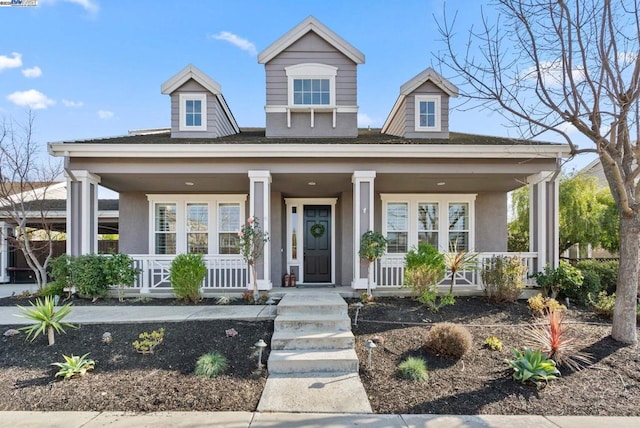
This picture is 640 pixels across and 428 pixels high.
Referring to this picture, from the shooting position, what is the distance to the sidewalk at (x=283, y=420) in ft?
10.5

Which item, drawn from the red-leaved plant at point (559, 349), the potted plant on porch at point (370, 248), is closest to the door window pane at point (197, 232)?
the potted plant on porch at point (370, 248)

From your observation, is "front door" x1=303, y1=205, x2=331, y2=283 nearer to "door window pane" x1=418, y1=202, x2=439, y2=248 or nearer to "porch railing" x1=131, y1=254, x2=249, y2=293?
"porch railing" x1=131, y1=254, x2=249, y2=293

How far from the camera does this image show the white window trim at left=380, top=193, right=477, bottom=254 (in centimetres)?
942

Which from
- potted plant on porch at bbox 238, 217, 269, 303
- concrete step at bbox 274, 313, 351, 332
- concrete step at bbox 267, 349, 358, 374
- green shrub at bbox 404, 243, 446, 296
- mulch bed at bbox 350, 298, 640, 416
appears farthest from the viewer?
potted plant on porch at bbox 238, 217, 269, 303

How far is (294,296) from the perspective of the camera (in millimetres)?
6711

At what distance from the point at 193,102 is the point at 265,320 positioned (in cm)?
631

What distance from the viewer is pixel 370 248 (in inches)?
270

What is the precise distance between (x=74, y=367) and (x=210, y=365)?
166 centimetres

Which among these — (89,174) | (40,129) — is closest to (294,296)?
(89,174)

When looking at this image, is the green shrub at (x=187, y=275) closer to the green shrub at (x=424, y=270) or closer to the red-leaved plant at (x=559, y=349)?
the green shrub at (x=424, y=270)

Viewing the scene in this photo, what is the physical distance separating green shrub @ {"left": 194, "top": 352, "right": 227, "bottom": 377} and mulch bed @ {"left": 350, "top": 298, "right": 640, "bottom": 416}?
1799 millimetres

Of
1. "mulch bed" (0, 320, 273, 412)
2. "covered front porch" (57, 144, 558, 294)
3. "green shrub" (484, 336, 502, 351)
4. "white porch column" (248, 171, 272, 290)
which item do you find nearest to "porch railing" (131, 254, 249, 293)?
"covered front porch" (57, 144, 558, 294)

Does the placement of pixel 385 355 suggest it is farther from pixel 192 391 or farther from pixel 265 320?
pixel 192 391

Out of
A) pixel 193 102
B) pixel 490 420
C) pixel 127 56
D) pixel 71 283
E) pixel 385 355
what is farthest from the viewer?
pixel 127 56
